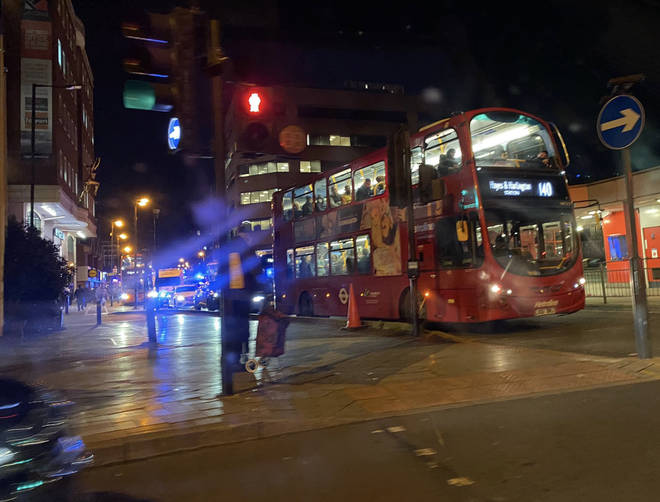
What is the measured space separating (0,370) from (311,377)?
21.9ft

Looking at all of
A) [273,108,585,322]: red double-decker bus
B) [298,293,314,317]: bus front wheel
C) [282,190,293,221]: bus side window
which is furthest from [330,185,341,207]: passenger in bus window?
[298,293,314,317]: bus front wheel

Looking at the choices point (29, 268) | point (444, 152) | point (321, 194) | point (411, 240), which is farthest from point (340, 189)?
point (29, 268)

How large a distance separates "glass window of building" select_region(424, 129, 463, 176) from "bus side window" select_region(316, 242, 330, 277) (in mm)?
5157

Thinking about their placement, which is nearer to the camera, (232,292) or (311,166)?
(232,292)

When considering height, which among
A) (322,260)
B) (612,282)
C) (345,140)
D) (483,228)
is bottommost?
(612,282)

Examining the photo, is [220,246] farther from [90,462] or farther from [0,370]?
[0,370]

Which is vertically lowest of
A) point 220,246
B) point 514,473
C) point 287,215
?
point 514,473

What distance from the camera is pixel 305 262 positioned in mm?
18297

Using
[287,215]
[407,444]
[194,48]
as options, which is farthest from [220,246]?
[287,215]

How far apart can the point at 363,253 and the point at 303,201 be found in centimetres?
415

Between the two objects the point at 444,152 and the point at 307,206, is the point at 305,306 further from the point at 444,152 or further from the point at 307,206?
the point at 444,152

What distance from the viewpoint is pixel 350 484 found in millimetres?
4141

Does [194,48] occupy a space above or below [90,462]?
above

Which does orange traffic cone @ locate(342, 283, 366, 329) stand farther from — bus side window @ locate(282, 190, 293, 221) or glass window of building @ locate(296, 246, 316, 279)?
bus side window @ locate(282, 190, 293, 221)
